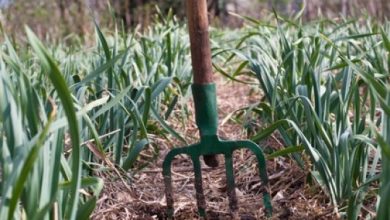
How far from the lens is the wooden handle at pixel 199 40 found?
1468mm

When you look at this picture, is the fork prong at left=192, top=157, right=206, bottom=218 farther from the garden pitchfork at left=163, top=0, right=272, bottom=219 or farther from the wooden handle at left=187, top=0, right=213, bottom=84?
the wooden handle at left=187, top=0, right=213, bottom=84

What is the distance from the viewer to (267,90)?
66.9 inches

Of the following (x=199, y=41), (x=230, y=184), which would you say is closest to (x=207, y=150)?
(x=230, y=184)

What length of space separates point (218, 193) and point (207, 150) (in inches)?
4.8

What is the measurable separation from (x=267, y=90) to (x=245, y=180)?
0.94 feet

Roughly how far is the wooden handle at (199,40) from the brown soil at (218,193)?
0.26 metres

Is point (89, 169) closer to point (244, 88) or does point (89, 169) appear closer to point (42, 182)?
point (42, 182)

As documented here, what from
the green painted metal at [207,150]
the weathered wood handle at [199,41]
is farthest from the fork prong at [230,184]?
the weathered wood handle at [199,41]

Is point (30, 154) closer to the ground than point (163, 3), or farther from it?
closer to the ground

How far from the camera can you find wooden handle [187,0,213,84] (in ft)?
4.82

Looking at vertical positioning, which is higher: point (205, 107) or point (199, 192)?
point (205, 107)

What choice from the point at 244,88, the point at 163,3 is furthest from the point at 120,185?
the point at 163,3

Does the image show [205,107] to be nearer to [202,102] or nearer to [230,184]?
[202,102]

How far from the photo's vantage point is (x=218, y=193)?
1.48m
